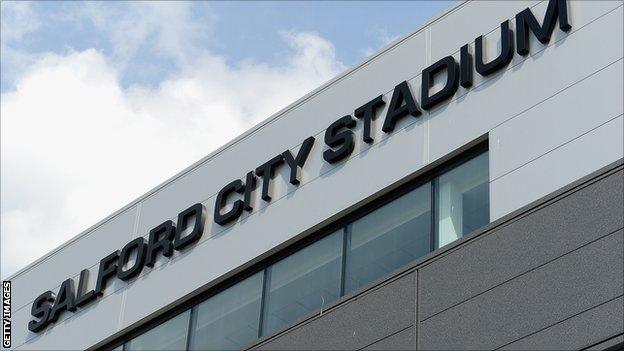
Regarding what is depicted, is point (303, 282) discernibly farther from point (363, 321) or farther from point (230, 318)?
point (363, 321)

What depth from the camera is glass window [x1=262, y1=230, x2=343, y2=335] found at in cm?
1872

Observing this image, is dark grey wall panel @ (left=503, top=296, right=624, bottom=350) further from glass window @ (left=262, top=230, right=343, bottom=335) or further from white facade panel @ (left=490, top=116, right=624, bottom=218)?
glass window @ (left=262, top=230, right=343, bottom=335)

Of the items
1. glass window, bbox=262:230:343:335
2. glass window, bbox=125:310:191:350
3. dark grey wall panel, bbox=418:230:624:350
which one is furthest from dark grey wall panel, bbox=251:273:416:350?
glass window, bbox=125:310:191:350

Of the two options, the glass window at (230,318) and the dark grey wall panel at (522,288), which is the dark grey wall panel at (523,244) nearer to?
the dark grey wall panel at (522,288)

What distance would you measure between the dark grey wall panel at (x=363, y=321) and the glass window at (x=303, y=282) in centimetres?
89

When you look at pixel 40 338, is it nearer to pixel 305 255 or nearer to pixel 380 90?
pixel 305 255

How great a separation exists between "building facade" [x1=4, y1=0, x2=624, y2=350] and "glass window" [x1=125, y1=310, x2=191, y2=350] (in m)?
0.03

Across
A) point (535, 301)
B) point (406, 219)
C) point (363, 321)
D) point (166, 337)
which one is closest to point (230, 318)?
point (166, 337)

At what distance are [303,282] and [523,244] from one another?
452cm

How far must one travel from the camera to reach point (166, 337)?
2114 cm

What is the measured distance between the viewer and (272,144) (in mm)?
20719

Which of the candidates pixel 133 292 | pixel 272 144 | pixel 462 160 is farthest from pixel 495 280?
pixel 133 292

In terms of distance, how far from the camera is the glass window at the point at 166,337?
20844 mm

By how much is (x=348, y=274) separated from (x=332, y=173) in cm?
161
